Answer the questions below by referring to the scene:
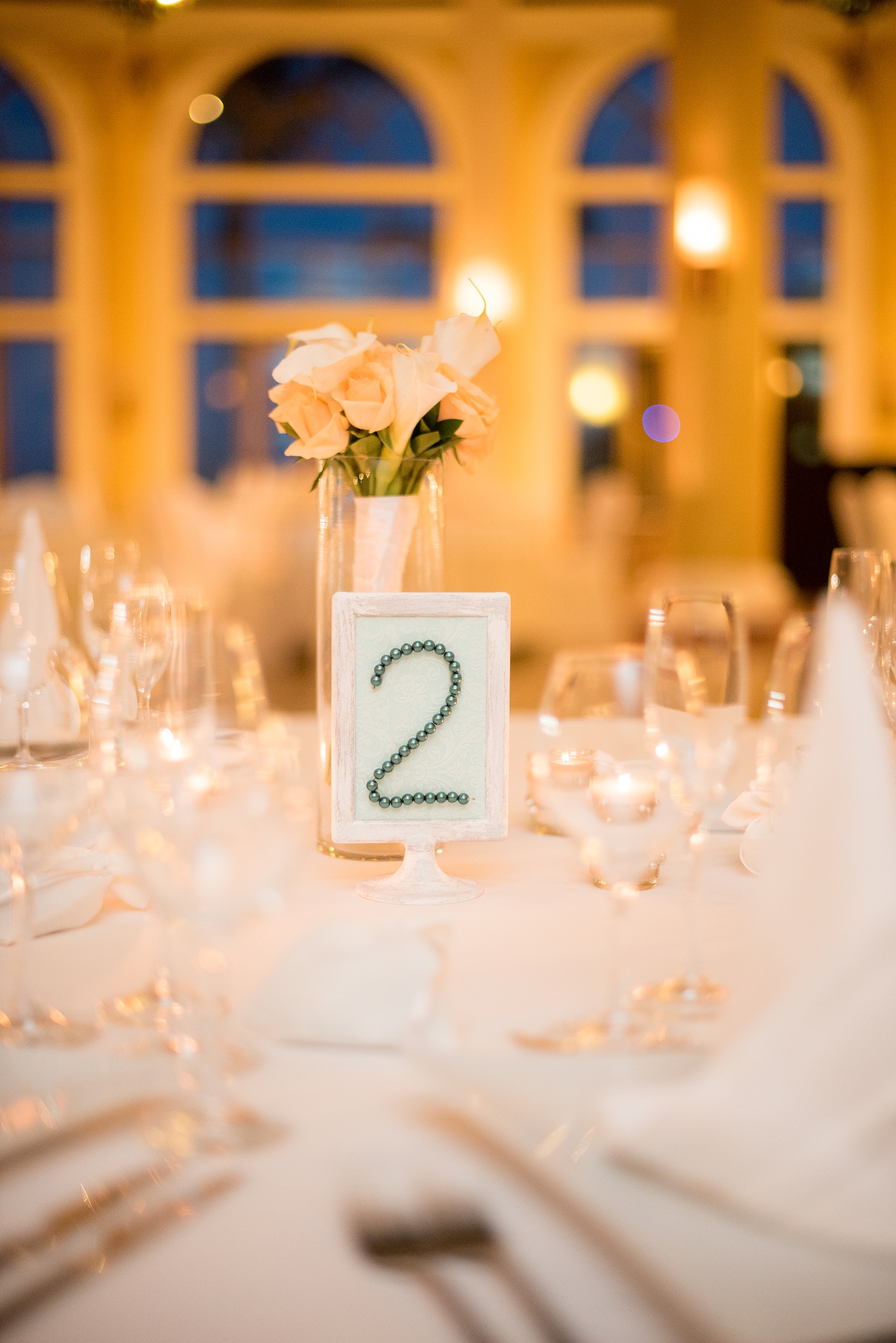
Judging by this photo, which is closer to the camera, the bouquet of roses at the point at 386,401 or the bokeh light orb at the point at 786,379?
the bouquet of roses at the point at 386,401

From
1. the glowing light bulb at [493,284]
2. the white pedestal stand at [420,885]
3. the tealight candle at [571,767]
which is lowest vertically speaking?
the white pedestal stand at [420,885]

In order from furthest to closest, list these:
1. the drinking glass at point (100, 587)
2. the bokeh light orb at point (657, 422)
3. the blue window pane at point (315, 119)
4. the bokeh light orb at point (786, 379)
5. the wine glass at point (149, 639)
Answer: the bokeh light orb at point (657, 422)
the bokeh light orb at point (786, 379)
the blue window pane at point (315, 119)
the drinking glass at point (100, 587)
the wine glass at point (149, 639)

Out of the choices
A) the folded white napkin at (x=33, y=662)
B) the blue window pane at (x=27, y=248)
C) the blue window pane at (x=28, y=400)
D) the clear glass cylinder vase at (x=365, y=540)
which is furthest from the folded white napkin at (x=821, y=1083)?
the blue window pane at (x=27, y=248)

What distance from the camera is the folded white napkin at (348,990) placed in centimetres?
70

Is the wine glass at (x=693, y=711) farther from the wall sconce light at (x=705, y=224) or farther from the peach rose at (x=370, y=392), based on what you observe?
the wall sconce light at (x=705, y=224)

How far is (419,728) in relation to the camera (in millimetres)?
1011

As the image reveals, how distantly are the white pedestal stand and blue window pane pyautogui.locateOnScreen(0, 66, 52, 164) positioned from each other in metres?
12.0

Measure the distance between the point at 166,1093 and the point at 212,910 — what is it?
0.10 meters

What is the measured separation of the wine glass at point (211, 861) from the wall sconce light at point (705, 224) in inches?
289

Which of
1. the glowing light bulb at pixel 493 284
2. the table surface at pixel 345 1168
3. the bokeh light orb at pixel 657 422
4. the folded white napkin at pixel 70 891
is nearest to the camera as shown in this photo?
the table surface at pixel 345 1168

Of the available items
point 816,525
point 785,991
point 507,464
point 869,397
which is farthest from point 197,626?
point 869,397

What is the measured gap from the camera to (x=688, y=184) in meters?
7.48

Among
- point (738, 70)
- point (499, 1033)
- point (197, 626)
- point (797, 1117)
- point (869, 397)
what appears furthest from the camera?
point (869, 397)

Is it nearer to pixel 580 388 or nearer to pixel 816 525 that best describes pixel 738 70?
pixel 816 525
